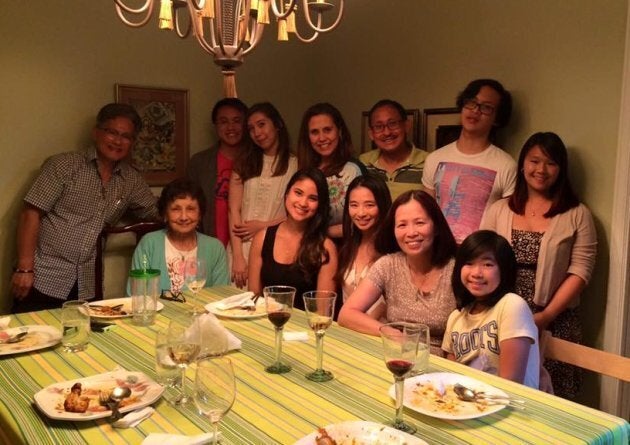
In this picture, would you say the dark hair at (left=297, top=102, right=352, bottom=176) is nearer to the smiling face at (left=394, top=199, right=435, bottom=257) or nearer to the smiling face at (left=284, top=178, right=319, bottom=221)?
the smiling face at (left=284, top=178, right=319, bottom=221)

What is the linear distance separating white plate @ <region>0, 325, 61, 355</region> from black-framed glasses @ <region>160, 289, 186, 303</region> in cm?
51

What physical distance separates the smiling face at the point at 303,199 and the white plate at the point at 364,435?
4.74ft

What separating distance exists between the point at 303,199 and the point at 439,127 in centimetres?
116

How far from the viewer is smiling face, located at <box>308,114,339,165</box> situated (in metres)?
2.89

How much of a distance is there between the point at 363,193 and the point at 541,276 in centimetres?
87

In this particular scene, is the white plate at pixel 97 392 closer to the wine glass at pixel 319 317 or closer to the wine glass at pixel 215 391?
the wine glass at pixel 215 391

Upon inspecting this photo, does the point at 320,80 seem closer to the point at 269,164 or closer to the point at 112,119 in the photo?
the point at 269,164

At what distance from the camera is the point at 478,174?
272 cm

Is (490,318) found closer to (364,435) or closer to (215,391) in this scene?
(364,435)

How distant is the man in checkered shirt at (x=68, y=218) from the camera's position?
2877 millimetres

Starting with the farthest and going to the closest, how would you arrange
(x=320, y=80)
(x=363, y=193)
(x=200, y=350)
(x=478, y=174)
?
(x=320, y=80)
(x=478, y=174)
(x=363, y=193)
(x=200, y=350)

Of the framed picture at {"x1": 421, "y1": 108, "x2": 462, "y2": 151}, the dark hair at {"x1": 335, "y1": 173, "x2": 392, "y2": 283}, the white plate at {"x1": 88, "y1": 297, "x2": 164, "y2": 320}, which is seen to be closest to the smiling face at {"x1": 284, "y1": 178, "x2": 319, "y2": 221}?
the dark hair at {"x1": 335, "y1": 173, "x2": 392, "y2": 283}

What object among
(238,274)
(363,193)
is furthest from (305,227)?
(238,274)

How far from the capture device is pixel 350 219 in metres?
2.47
